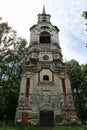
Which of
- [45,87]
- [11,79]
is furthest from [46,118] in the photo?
[11,79]

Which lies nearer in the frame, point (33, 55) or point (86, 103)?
point (33, 55)

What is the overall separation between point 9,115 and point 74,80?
12.5 meters

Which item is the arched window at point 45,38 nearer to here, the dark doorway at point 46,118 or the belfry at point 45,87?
the belfry at point 45,87

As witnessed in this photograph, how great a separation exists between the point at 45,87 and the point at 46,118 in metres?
3.50

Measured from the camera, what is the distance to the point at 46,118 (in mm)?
18562

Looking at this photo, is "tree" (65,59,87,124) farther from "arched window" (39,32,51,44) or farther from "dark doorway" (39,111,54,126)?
"dark doorway" (39,111,54,126)

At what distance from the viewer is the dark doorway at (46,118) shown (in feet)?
60.3

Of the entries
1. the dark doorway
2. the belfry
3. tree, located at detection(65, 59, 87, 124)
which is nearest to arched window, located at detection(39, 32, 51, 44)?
the belfry

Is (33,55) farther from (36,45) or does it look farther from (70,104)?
(70,104)

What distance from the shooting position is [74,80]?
31922 millimetres

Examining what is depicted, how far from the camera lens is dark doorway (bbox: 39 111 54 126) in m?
18.4

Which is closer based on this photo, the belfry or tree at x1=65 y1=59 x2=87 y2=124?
the belfry

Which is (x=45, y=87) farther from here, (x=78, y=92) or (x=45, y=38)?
(x=78, y=92)

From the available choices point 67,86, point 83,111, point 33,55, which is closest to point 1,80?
point 33,55
